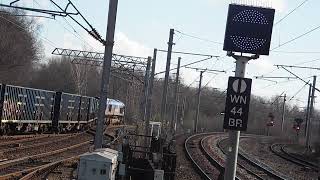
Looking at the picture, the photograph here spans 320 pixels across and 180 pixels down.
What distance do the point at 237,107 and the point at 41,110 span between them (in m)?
30.6

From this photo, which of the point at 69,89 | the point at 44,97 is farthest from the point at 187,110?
the point at 44,97

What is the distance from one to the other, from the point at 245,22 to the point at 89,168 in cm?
385

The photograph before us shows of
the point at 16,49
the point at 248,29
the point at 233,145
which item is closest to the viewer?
the point at 248,29

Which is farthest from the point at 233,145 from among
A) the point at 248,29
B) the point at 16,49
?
the point at 16,49

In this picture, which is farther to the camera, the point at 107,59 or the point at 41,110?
the point at 41,110

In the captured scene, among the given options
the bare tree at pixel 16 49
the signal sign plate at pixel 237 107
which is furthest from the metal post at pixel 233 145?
the bare tree at pixel 16 49

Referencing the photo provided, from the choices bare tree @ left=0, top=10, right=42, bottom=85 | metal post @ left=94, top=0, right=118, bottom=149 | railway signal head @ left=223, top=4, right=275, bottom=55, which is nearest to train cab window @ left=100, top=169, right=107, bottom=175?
railway signal head @ left=223, top=4, right=275, bottom=55

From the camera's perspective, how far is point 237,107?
8945mm

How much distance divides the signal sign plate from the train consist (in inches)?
929

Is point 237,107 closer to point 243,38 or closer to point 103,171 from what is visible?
point 243,38

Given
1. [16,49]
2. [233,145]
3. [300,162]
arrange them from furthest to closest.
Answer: [16,49] < [300,162] < [233,145]

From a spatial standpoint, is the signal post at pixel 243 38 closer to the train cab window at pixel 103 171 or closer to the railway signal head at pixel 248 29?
the railway signal head at pixel 248 29

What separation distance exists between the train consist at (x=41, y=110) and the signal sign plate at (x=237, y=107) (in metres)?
23.6

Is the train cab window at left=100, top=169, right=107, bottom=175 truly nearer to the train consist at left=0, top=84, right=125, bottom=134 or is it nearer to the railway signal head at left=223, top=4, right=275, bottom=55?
the railway signal head at left=223, top=4, right=275, bottom=55
